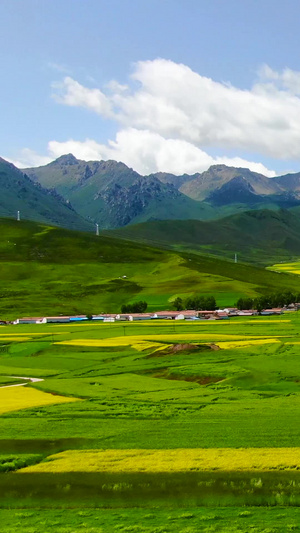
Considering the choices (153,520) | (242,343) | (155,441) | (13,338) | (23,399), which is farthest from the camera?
(13,338)

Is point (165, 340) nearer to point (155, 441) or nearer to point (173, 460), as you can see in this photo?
point (155, 441)

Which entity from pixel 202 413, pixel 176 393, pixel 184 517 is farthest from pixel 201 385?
pixel 184 517

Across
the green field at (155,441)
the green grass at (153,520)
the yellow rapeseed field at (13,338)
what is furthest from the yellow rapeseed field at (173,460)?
the yellow rapeseed field at (13,338)

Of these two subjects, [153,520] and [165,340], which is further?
[165,340]

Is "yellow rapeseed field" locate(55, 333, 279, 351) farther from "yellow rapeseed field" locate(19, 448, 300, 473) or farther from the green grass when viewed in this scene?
the green grass

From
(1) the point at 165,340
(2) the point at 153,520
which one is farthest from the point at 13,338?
(2) the point at 153,520

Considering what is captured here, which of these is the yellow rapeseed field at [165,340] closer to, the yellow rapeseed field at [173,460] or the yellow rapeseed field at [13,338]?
the yellow rapeseed field at [13,338]
